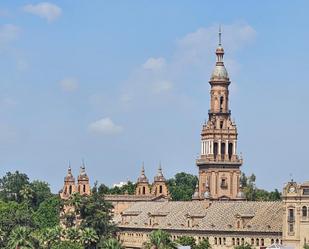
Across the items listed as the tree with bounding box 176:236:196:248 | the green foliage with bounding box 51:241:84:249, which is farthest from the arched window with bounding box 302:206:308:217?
the green foliage with bounding box 51:241:84:249

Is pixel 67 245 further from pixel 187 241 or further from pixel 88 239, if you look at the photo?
pixel 187 241

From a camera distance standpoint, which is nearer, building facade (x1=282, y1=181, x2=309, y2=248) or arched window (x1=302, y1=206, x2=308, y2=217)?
building facade (x1=282, y1=181, x2=309, y2=248)

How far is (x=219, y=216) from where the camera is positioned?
178m

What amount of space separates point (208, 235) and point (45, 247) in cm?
2589

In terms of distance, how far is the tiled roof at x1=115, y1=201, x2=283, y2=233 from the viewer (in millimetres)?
170000

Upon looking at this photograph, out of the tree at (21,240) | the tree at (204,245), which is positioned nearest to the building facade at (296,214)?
the tree at (204,245)

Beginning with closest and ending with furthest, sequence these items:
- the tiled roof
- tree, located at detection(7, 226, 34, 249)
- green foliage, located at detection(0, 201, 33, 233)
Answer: tree, located at detection(7, 226, 34, 249) → the tiled roof → green foliage, located at detection(0, 201, 33, 233)

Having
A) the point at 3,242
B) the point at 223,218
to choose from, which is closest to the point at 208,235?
the point at 223,218

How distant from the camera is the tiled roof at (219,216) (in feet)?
558

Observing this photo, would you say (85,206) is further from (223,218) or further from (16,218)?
(223,218)

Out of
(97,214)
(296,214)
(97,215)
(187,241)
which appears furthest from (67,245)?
(97,214)

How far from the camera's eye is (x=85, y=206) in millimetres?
194250

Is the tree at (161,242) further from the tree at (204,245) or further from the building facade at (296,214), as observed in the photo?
the tree at (204,245)

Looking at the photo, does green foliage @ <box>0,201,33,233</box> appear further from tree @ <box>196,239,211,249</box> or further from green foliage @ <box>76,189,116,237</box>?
tree @ <box>196,239,211,249</box>
